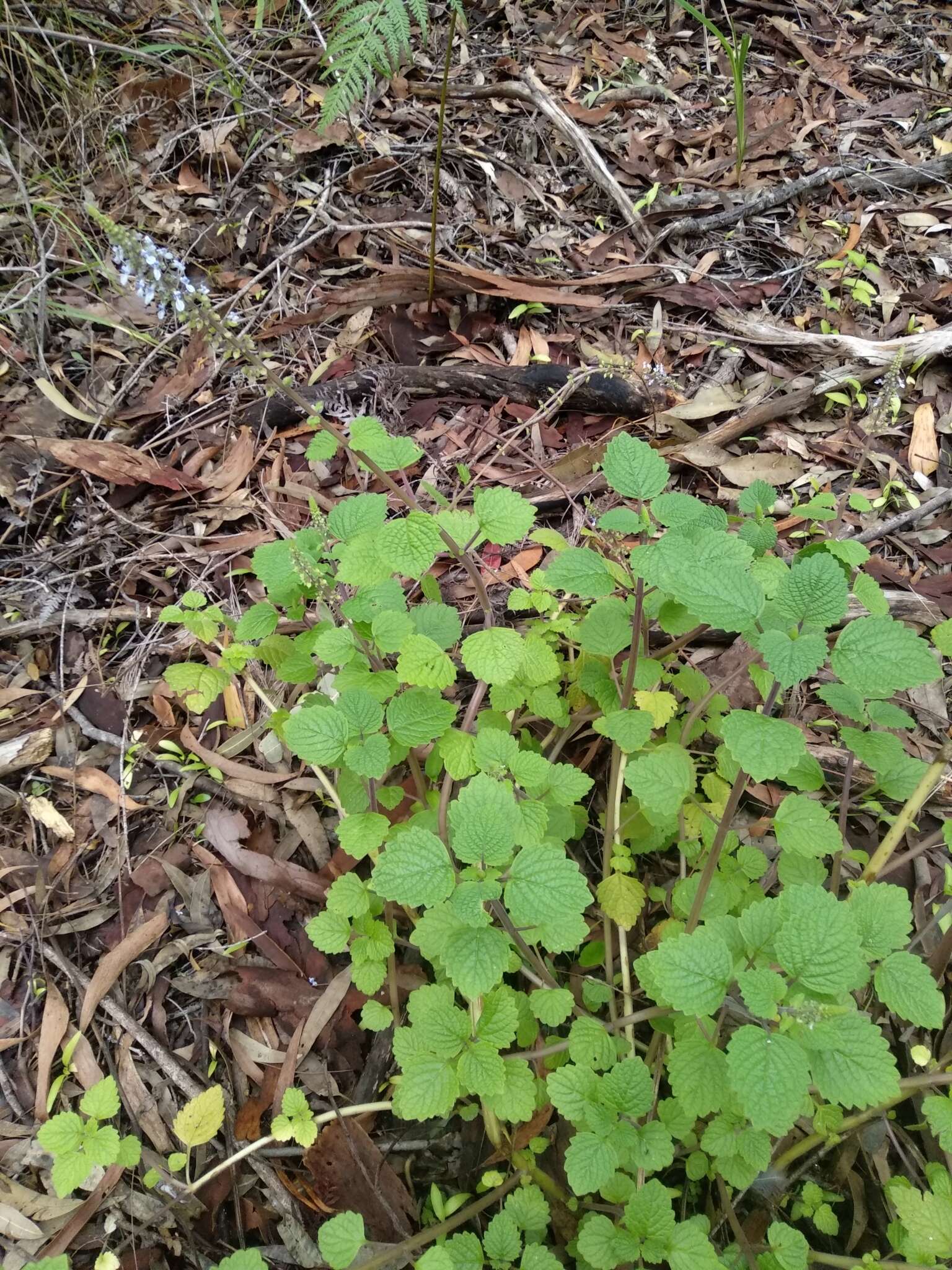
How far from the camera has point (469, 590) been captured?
100 inches

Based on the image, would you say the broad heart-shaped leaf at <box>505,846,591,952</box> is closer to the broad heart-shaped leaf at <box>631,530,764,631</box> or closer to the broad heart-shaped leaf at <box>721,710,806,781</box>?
the broad heart-shaped leaf at <box>721,710,806,781</box>

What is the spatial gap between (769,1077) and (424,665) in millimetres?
916

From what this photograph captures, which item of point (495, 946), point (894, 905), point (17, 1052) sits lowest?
point (17, 1052)

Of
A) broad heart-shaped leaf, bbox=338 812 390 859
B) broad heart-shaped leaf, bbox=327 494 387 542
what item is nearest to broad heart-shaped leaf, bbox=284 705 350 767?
broad heart-shaped leaf, bbox=338 812 390 859

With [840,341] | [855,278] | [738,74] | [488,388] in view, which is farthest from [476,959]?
[738,74]

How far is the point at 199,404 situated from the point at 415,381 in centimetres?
85

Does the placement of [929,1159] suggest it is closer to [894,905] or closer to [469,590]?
[894,905]

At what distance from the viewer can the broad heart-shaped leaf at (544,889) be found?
127cm

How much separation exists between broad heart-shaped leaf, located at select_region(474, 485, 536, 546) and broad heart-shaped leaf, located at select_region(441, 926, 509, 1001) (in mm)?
773

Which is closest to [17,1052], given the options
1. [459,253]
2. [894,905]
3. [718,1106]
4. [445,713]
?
[445,713]

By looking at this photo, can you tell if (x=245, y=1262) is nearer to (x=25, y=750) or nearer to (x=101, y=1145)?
(x=101, y=1145)

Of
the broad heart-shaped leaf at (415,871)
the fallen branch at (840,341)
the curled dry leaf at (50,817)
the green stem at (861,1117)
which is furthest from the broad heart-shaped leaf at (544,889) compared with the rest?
the fallen branch at (840,341)

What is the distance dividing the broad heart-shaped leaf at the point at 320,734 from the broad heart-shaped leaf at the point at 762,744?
0.76 metres

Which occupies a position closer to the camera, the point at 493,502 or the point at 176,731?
the point at 493,502
